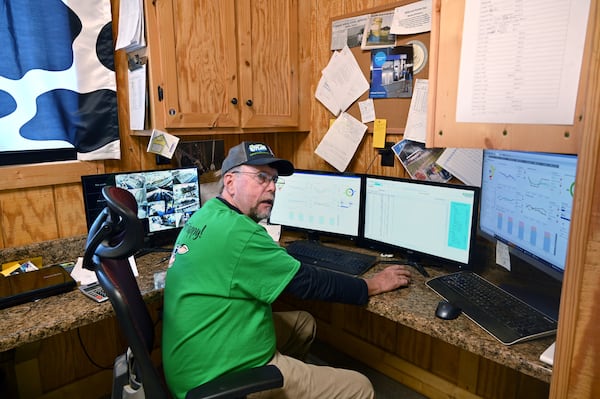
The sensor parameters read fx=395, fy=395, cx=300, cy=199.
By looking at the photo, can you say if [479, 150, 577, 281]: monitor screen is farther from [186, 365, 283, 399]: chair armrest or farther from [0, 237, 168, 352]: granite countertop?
[0, 237, 168, 352]: granite countertop

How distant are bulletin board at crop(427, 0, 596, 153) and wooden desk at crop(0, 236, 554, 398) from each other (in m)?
0.56

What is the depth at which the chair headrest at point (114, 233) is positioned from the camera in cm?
91

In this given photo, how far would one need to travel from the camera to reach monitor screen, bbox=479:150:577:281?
116 cm

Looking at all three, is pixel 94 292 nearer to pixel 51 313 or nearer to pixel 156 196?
pixel 51 313

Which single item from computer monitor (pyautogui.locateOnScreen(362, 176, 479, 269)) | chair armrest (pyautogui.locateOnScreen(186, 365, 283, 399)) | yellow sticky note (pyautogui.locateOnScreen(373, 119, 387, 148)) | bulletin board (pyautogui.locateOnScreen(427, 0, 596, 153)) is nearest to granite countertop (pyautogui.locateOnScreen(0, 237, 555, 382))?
computer monitor (pyautogui.locateOnScreen(362, 176, 479, 269))

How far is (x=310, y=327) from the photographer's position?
1.85 metres

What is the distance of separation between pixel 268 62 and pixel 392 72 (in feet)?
2.17

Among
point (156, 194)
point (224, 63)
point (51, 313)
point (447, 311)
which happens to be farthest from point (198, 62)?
point (447, 311)

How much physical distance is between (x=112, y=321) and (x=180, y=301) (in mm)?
1022

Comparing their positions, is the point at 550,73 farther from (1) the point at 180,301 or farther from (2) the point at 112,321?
(2) the point at 112,321

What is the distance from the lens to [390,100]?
6.46 ft

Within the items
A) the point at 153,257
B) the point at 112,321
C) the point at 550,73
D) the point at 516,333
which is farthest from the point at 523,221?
the point at 112,321

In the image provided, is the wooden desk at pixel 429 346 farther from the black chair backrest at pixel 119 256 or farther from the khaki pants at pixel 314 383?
the black chair backrest at pixel 119 256

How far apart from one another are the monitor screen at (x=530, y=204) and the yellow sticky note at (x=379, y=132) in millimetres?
558
